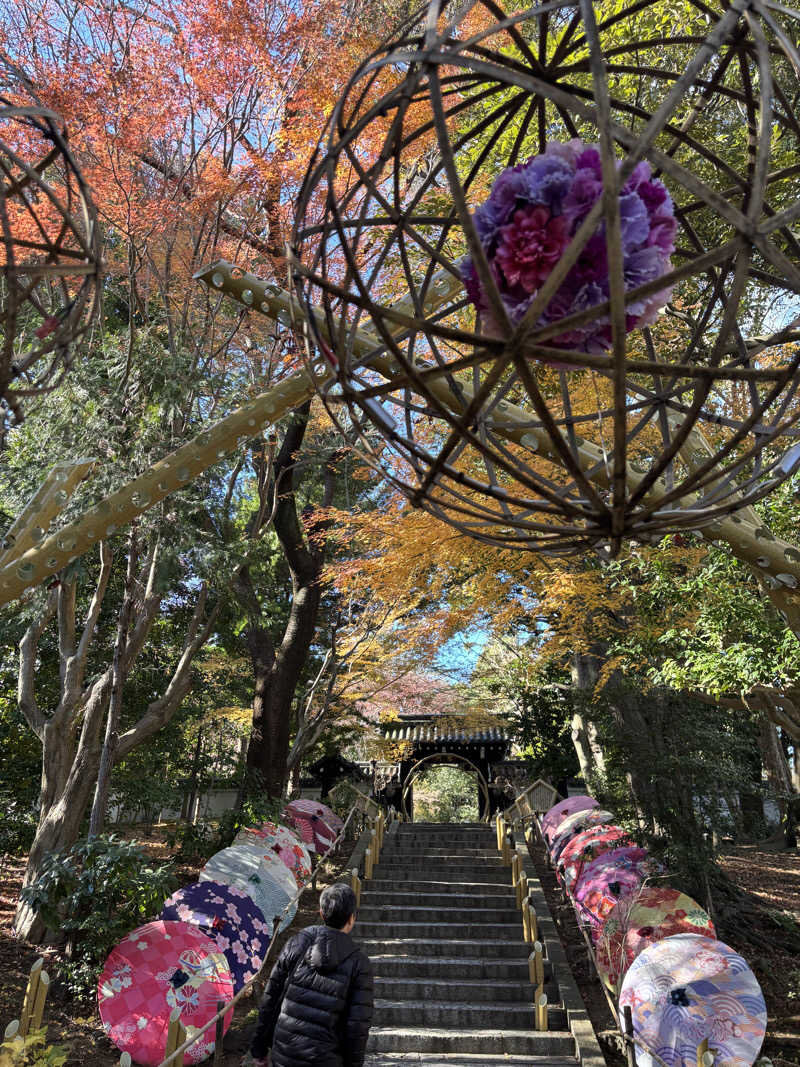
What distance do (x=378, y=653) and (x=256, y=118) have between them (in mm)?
8176

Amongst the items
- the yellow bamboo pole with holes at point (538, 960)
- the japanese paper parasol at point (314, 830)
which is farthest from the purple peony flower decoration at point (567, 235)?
the japanese paper parasol at point (314, 830)

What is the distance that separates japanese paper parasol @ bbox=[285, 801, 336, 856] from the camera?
10.9 metres

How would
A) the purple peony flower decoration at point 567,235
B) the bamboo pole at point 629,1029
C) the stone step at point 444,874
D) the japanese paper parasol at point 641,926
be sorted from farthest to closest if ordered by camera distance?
1. the stone step at point 444,874
2. the japanese paper parasol at point 641,926
3. the bamboo pole at point 629,1029
4. the purple peony flower decoration at point 567,235

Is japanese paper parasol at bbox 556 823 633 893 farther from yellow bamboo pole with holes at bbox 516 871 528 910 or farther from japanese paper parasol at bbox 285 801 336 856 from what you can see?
japanese paper parasol at bbox 285 801 336 856

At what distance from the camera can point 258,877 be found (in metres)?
7.25

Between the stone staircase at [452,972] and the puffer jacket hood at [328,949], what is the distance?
2.84 m

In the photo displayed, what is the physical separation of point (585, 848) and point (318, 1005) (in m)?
5.45

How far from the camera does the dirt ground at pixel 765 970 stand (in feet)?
20.3

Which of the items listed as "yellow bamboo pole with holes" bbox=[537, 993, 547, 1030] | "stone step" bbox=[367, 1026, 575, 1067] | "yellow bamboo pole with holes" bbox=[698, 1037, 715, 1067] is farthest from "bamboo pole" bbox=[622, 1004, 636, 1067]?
"yellow bamboo pole with holes" bbox=[537, 993, 547, 1030]

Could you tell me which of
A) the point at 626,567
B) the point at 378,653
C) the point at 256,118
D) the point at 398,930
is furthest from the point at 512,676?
the point at 256,118

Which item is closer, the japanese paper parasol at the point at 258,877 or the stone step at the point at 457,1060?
the stone step at the point at 457,1060

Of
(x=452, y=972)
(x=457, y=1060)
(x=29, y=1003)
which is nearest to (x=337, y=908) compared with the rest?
(x=29, y=1003)

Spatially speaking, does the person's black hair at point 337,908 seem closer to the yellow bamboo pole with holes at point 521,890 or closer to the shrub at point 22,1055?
the shrub at point 22,1055

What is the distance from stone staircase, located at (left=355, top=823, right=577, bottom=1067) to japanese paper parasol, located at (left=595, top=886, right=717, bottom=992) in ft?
2.16
